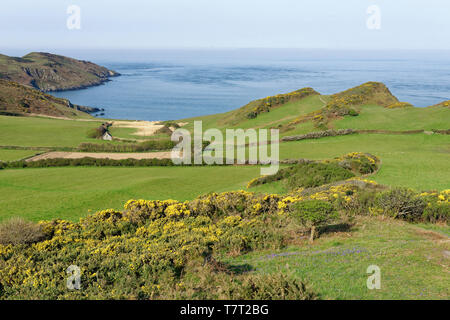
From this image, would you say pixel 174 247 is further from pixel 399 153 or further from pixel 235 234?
pixel 399 153

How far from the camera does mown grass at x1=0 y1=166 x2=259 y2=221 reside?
2492 centimetres

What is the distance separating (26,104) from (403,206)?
102665 millimetres

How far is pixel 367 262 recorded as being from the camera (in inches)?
457

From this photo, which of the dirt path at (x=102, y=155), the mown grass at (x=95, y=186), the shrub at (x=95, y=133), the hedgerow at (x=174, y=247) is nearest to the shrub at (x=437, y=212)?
the hedgerow at (x=174, y=247)

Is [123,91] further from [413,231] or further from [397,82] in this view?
[413,231]

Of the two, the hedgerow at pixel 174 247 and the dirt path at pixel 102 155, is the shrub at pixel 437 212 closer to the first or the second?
the hedgerow at pixel 174 247

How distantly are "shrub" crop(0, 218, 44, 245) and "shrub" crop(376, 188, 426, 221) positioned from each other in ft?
58.4

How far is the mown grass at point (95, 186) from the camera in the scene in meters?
24.9

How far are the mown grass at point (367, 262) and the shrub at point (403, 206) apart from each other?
4.26 feet

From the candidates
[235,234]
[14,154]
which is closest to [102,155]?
[14,154]

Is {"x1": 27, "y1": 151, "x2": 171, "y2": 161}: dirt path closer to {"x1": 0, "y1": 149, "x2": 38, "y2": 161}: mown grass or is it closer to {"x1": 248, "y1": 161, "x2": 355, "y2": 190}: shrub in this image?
{"x1": 0, "y1": 149, "x2": 38, "y2": 161}: mown grass

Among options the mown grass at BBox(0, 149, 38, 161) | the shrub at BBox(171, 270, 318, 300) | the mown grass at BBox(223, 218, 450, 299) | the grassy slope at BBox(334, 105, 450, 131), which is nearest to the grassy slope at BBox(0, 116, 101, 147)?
the mown grass at BBox(0, 149, 38, 161)

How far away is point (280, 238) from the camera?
572 inches

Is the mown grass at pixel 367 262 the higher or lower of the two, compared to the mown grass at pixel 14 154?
higher
